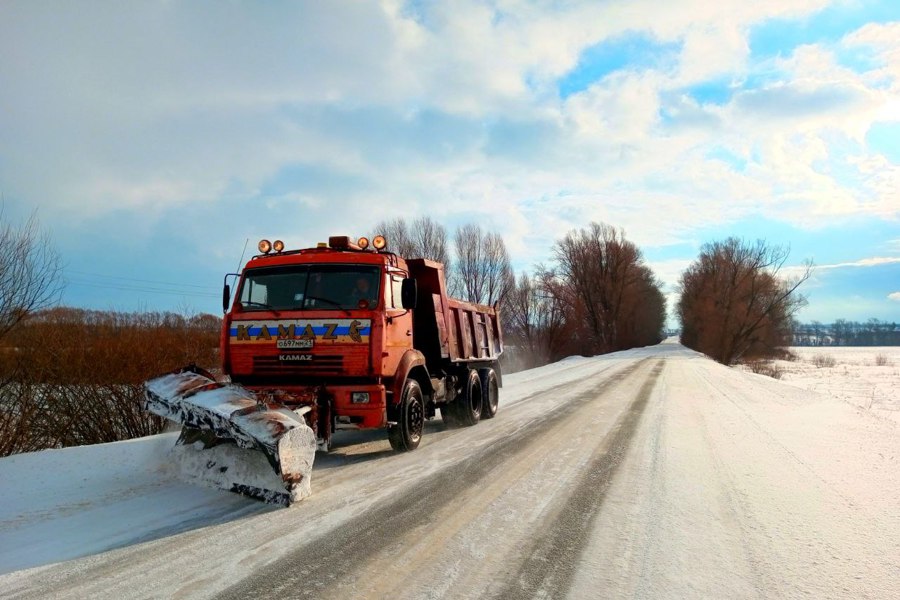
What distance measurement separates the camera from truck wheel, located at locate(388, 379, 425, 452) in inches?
268

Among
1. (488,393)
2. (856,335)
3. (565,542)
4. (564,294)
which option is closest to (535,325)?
(564,294)

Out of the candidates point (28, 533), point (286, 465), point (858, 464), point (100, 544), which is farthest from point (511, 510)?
point (858, 464)

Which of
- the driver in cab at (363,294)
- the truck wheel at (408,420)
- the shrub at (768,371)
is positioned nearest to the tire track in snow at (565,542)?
the truck wheel at (408,420)

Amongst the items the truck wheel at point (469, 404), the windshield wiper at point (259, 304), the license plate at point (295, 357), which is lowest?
the truck wheel at point (469, 404)

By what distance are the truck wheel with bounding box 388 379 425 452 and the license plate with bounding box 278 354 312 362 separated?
1.32 meters

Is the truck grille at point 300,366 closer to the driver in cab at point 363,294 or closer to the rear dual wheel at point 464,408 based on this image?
the driver in cab at point 363,294

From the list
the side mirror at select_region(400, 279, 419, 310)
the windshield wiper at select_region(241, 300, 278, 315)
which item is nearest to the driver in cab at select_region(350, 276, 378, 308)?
the side mirror at select_region(400, 279, 419, 310)

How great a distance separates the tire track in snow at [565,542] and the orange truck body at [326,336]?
2.50m

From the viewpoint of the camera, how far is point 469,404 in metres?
9.40

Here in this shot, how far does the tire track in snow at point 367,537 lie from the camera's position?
10.3 feet

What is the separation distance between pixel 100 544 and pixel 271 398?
87.6 inches

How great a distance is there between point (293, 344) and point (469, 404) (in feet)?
13.3

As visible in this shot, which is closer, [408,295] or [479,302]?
[408,295]

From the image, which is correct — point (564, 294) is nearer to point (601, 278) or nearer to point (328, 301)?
point (601, 278)
